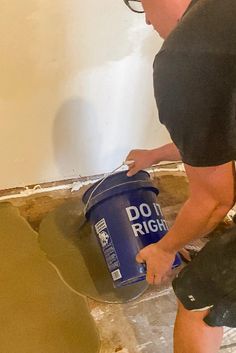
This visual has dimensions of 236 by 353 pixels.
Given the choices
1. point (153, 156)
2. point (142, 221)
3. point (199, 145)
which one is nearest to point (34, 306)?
point (142, 221)

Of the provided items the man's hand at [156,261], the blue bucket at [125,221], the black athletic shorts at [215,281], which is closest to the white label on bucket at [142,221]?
the blue bucket at [125,221]

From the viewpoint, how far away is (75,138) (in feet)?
5.59

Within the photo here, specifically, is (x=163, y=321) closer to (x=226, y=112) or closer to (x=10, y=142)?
(x=10, y=142)

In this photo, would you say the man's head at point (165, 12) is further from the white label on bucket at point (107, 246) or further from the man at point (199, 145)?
the white label on bucket at point (107, 246)

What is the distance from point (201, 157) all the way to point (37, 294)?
2.41 ft

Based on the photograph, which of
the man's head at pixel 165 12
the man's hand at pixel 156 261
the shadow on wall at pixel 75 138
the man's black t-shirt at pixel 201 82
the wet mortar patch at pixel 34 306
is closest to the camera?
the man's black t-shirt at pixel 201 82

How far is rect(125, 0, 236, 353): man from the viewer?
81cm

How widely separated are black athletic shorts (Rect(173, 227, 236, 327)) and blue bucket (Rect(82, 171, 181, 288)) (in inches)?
10.6

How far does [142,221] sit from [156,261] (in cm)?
20

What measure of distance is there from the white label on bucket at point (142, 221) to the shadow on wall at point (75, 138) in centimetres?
33

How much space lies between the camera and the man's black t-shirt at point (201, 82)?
2.63 ft

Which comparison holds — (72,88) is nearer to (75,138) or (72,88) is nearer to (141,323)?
(75,138)

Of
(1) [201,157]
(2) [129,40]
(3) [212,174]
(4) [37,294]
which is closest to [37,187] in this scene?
(4) [37,294]

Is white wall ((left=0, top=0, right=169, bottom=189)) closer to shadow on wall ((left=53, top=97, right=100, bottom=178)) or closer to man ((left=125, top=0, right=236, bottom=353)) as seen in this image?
shadow on wall ((left=53, top=97, right=100, bottom=178))
